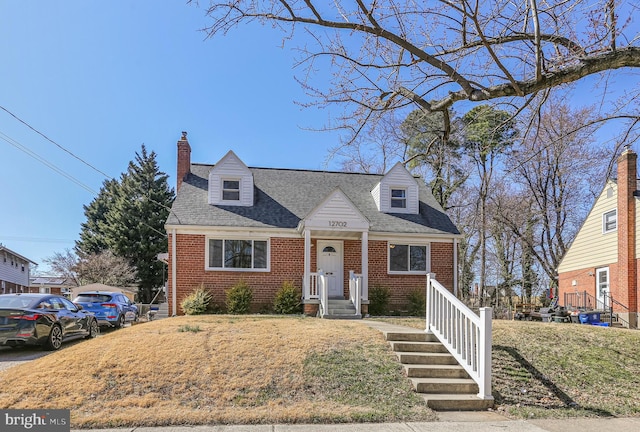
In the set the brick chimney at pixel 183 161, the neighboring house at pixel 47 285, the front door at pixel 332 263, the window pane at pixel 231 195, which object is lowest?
the neighboring house at pixel 47 285

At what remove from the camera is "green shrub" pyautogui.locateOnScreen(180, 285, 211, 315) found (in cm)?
1490

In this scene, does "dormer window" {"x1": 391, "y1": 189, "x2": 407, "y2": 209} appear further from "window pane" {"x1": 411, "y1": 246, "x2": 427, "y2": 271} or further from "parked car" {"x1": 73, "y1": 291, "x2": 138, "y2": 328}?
"parked car" {"x1": 73, "y1": 291, "x2": 138, "y2": 328}

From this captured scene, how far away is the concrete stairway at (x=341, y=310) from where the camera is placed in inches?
557

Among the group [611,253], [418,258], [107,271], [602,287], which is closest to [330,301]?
[418,258]

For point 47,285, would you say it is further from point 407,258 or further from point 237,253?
point 407,258

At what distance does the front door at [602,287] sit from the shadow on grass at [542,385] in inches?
583

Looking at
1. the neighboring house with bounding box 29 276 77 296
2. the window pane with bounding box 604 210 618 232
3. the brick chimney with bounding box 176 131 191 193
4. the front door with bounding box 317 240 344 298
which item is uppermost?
the brick chimney with bounding box 176 131 191 193

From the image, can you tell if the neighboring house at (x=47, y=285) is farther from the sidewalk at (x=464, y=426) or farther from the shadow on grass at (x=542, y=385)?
the shadow on grass at (x=542, y=385)

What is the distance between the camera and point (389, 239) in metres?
17.2

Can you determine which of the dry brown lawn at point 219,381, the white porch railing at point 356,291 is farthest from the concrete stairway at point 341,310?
the dry brown lawn at point 219,381

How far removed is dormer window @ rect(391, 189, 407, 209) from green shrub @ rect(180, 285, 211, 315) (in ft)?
27.1

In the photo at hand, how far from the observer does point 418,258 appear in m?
17.6

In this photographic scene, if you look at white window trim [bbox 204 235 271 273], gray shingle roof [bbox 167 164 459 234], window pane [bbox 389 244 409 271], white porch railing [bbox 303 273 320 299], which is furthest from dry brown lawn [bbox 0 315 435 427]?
window pane [bbox 389 244 409 271]

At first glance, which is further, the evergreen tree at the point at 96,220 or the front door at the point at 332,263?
the evergreen tree at the point at 96,220
